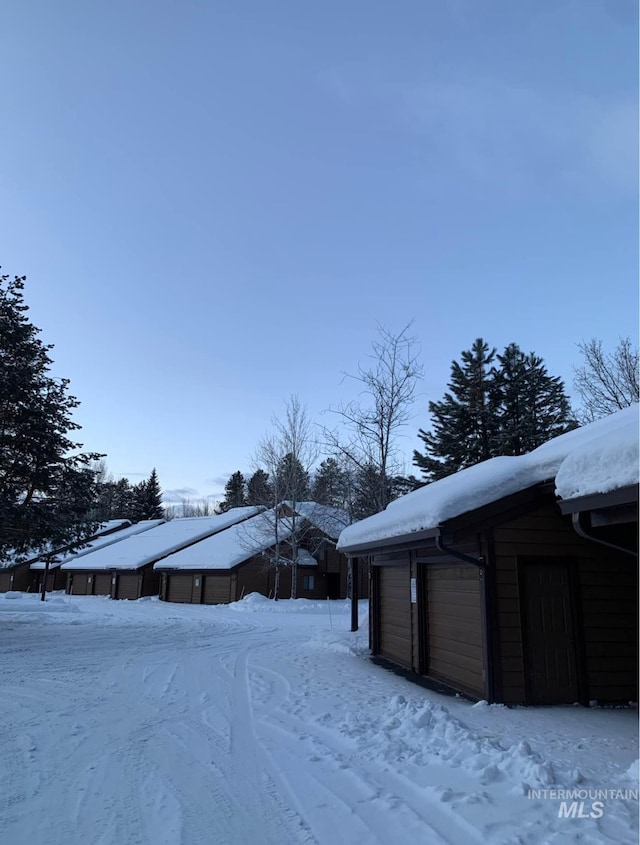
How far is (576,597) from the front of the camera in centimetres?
789

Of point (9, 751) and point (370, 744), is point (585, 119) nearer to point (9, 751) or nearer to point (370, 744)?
point (370, 744)

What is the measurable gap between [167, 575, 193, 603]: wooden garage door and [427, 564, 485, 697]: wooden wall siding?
26.4 meters

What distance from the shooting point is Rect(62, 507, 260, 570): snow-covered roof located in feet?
123

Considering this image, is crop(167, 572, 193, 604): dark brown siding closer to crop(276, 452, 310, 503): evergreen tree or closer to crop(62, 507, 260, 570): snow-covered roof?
crop(62, 507, 260, 570): snow-covered roof

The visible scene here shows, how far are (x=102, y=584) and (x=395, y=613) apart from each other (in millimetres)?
34440

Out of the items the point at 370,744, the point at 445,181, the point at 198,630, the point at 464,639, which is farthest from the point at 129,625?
the point at 445,181

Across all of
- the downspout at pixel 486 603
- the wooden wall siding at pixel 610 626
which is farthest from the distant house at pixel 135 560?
the wooden wall siding at pixel 610 626

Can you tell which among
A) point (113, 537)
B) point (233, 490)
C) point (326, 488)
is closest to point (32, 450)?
point (326, 488)

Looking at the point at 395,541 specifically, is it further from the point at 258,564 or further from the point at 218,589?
the point at 218,589

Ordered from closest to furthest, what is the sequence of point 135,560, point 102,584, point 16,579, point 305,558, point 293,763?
point 293,763, point 305,558, point 135,560, point 102,584, point 16,579

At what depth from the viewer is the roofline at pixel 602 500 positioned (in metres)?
4.87

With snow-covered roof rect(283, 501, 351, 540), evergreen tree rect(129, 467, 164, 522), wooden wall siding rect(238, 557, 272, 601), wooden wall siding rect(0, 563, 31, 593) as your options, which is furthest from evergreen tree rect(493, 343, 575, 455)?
evergreen tree rect(129, 467, 164, 522)

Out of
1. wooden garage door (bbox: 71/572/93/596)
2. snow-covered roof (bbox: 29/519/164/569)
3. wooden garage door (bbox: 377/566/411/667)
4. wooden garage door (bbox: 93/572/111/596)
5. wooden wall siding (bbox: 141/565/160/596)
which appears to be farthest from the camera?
snow-covered roof (bbox: 29/519/164/569)

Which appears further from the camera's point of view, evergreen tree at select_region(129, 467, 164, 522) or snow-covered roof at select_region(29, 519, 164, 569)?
evergreen tree at select_region(129, 467, 164, 522)
